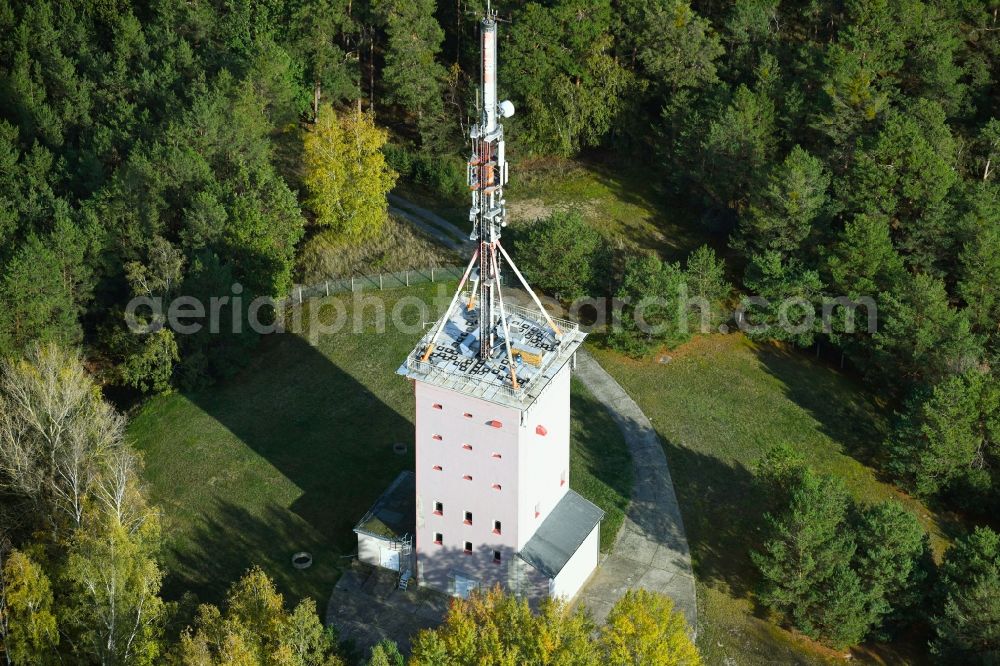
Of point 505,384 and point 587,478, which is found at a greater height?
point 505,384

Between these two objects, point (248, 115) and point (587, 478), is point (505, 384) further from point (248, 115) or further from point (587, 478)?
point (248, 115)

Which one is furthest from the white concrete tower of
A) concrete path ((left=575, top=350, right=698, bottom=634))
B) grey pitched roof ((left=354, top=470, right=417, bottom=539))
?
grey pitched roof ((left=354, top=470, right=417, bottom=539))

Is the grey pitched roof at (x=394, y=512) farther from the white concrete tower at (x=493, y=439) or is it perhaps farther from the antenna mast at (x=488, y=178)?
the antenna mast at (x=488, y=178)

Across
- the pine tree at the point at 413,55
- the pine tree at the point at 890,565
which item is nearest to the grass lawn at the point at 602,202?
the pine tree at the point at 413,55

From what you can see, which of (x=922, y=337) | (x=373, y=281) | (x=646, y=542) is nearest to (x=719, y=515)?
(x=646, y=542)

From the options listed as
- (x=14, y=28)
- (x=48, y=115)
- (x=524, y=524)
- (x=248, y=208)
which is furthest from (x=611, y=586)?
(x=14, y=28)

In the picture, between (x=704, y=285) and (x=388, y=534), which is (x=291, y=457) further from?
(x=704, y=285)

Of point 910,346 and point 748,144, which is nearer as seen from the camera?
point 910,346
